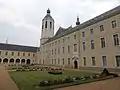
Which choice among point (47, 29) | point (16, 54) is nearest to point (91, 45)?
point (47, 29)

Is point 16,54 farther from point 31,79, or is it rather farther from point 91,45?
point 31,79

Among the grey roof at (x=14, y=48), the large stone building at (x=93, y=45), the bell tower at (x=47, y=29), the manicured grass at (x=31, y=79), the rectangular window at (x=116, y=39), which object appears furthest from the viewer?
the grey roof at (x=14, y=48)

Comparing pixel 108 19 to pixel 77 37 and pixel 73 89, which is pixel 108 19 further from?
pixel 73 89

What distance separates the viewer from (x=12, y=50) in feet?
220

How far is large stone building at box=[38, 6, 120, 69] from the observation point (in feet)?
68.0

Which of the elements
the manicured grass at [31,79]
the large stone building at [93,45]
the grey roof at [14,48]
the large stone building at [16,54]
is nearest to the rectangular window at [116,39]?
the large stone building at [93,45]

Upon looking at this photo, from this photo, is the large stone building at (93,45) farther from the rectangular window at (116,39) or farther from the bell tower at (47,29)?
the bell tower at (47,29)

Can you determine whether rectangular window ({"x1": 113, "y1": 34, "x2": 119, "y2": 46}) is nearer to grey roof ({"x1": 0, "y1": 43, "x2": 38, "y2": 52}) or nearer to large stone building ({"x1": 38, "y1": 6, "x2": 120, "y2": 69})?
large stone building ({"x1": 38, "y1": 6, "x2": 120, "y2": 69})

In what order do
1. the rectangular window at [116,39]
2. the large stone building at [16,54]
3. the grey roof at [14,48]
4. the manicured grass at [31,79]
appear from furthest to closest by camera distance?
the grey roof at [14,48]
the large stone building at [16,54]
the rectangular window at [116,39]
the manicured grass at [31,79]

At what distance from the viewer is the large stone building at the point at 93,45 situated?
20.7 metres

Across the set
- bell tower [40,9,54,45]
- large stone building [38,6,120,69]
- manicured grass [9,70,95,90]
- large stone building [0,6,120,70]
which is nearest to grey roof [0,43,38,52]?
bell tower [40,9,54,45]

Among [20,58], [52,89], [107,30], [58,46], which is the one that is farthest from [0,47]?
[52,89]

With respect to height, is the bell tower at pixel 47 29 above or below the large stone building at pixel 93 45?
above

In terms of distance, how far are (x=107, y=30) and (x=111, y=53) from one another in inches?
169
